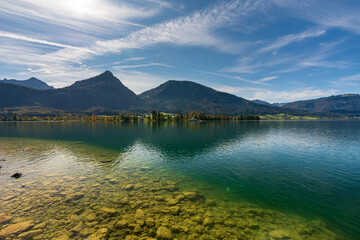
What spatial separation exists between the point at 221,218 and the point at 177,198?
811 cm

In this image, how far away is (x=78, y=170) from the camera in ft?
136

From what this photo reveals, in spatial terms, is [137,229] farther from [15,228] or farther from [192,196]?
[15,228]

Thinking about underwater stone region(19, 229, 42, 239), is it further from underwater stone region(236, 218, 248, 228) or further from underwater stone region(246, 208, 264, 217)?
underwater stone region(246, 208, 264, 217)

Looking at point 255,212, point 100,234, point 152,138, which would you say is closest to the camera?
point 100,234

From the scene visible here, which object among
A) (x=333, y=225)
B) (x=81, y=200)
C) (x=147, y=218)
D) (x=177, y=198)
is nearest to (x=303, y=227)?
(x=333, y=225)

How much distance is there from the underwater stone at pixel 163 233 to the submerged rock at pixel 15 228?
16.2 metres

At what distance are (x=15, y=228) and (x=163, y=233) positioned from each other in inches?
719

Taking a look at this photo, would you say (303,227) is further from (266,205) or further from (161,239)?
(161,239)

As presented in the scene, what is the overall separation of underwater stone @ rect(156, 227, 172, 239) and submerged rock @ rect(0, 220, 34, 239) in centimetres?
1625

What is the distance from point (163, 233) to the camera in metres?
19.0

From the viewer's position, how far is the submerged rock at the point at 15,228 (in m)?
18.8

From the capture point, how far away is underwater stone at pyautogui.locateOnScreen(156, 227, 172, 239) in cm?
1853

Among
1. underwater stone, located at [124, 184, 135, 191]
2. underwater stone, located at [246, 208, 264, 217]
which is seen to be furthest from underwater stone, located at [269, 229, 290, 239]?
underwater stone, located at [124, 184, 135, 191]

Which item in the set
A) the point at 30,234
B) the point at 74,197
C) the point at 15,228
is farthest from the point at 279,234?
the point at 15,228
